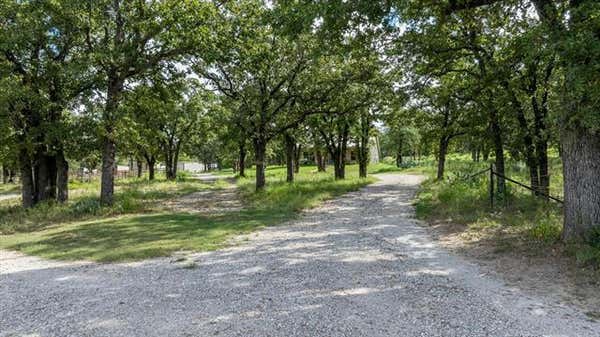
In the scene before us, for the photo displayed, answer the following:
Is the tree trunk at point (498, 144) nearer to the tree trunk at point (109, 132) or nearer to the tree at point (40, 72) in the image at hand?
the tree trunk at point (109, 132)

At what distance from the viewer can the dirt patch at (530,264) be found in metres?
4.31

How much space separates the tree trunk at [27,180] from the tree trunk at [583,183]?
58.3 feet

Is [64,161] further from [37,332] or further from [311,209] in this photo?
[37,332]

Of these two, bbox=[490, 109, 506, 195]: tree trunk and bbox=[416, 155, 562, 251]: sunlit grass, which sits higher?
bbox=[490, 109, 506, 195]: tree trunk

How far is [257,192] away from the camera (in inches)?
670

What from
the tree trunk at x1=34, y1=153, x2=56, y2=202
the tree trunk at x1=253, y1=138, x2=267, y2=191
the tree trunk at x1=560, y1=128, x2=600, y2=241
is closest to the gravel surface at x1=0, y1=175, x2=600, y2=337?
the tree trunk at x1=560, y1=128, x2=600, y2=241

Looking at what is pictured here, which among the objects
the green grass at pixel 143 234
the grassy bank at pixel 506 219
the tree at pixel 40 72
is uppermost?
the tree at pixel 40 72

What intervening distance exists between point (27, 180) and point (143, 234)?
9.99m

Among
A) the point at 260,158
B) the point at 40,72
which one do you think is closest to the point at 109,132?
the point at 40,72

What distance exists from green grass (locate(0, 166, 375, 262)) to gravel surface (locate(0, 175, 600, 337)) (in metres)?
0.67

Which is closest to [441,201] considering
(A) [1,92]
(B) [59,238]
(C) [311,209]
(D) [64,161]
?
(C) [311,209]

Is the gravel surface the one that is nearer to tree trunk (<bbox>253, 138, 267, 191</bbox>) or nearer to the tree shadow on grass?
the tree shadow on grass

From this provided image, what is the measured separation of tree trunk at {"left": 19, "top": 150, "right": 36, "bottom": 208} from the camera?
14.9m

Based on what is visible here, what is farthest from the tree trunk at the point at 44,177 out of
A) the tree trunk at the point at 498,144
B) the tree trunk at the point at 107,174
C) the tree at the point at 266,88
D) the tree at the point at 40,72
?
the tree trunk at the point at 498,144
